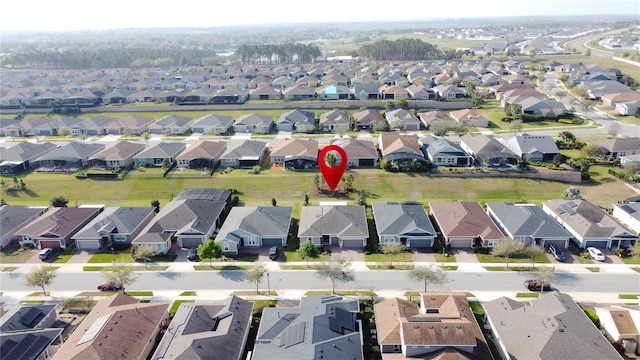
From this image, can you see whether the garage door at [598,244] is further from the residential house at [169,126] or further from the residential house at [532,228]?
the residential house at [169,126]

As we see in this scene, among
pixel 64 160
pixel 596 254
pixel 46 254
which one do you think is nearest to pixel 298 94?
pixel 64 160

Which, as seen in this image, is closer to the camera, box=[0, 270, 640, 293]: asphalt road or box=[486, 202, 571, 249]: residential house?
Answer: box=[0, 270, 640, 293]: asphalt road

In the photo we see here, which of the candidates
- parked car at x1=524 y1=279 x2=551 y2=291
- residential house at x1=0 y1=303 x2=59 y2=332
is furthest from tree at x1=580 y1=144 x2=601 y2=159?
residential house at x1=0 y1=303 x2=59 y2=332

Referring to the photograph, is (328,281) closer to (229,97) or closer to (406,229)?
(406,229)

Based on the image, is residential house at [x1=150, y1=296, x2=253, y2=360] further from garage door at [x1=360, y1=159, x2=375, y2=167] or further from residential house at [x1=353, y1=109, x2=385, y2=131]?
residential house at [x1=353, y1=109, x2=385, y2=131]

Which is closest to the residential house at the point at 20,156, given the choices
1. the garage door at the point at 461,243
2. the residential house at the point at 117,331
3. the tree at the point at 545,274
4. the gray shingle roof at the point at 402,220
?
the residential house at the point at 117,331

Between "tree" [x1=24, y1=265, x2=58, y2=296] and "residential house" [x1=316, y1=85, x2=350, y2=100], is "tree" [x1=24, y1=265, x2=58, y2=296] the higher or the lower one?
the lower one
